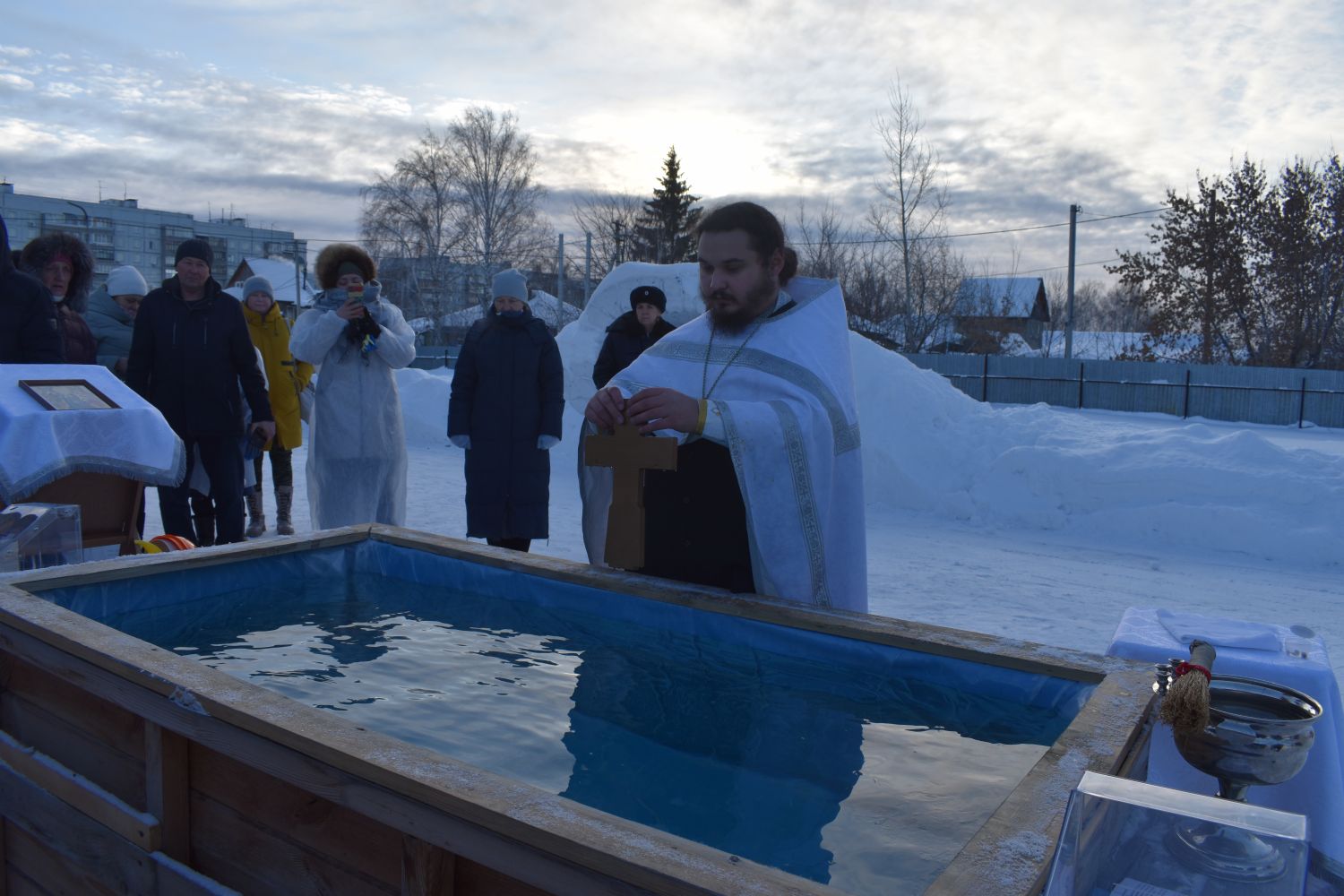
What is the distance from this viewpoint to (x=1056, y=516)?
8.95 metres

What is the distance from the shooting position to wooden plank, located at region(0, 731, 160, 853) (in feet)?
6.44

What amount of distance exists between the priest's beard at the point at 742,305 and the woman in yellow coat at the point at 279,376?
5038 mm

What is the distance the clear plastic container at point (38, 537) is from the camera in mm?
3240

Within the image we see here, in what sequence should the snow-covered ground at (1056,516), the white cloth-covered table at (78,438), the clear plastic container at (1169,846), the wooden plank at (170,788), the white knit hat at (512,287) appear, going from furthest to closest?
the snow-covered ground at (1056,516), the white knit hat at (512,287), the white cloth-covered table at (78,438), the wooden plank at (170,788), the clear plastic container at (1169,846)

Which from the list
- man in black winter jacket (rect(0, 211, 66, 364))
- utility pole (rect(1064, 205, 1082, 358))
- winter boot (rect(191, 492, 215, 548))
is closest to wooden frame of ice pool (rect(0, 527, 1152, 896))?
man in black winter jacket (rect(0, 211, 66, 364))

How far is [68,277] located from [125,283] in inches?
47.0

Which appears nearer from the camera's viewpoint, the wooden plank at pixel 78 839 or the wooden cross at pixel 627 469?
the wooden plank at pixel 78 839

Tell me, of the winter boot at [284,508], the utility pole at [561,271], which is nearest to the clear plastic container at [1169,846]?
the winter boot at [284,508]

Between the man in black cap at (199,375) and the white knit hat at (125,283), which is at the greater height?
the white knit hat at (125,283)

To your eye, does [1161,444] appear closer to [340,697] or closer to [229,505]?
[229,505]

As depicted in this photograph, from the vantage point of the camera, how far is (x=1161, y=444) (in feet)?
32.5

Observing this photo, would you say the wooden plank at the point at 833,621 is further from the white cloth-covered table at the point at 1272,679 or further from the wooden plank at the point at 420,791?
the wooden plank at the point at 420,791

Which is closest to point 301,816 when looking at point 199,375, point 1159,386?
point 199,375

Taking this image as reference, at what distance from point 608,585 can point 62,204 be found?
79.4 meters
